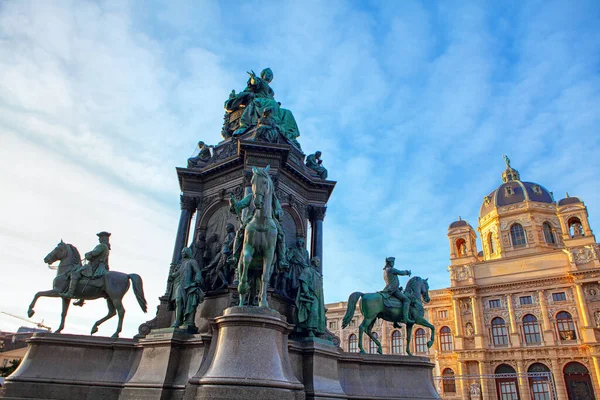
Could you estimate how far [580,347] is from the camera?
45.1m

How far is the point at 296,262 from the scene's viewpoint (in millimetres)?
10430

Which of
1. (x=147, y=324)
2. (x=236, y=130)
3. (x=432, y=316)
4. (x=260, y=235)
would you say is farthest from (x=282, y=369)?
(x=432, y=316)

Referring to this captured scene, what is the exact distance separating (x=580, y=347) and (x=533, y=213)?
22300 millimetres

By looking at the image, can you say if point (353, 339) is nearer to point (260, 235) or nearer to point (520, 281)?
point (520, 281)

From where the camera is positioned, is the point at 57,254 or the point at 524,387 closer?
the point at 57,254

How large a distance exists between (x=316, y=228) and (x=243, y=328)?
6.10 meters

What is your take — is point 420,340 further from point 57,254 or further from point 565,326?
point 57,254

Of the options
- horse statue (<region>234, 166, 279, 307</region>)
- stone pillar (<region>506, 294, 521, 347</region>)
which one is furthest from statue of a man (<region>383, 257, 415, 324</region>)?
stone pillar (<region>506, 294, 521, 347</region>)

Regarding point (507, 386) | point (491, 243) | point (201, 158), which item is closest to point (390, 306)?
point (201, 158)

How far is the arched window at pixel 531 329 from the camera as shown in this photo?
1919 inches

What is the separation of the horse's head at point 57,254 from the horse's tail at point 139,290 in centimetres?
170

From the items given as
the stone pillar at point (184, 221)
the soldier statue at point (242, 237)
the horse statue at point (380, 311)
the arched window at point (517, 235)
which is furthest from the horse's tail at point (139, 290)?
the arched window at point (517, 235)

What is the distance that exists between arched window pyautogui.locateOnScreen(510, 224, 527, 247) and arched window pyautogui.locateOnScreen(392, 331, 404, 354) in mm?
22250

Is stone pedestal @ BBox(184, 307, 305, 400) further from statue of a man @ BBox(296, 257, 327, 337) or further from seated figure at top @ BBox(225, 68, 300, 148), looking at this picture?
seated figure at top @ BBox(225, 68, 300, 148)
